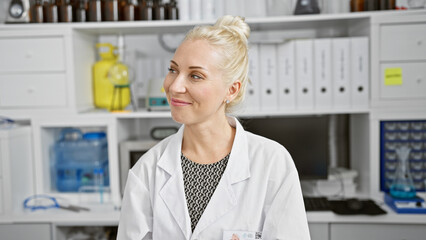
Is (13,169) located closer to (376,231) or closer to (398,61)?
(376,231)

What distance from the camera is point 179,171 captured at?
138cm

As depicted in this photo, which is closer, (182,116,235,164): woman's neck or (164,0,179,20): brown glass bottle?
(182,116,235,164): woman's neck

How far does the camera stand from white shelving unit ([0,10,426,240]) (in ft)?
6.71

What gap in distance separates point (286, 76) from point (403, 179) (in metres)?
0.76

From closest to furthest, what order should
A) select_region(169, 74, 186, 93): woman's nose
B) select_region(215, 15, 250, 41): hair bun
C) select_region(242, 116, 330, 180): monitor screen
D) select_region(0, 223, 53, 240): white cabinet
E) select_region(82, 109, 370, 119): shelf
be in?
select_region(169, 74, 186, 93): woman's nose < select_region(215, 15, 250, 41): hair bun < select_region(0, 223, 53, 240): white cabinet < select_region(82, 109, 370, 119): shelf < select_region(242, 116, 330, 180): monitor screen

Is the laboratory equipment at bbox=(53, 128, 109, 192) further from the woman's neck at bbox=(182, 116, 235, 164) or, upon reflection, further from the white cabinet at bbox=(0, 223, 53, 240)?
the woman's neck at bbox=(182, 116, 235, 164)

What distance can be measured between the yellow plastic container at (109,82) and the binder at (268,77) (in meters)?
0.74

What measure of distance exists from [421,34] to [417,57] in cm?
11

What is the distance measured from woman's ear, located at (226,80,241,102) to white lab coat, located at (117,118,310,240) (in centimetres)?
15

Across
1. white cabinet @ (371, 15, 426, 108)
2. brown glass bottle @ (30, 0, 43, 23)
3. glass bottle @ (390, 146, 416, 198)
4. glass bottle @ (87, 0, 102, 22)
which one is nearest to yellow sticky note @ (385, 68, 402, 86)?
white cabinet @ (371, 15, 426, 108)

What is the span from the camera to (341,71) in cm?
214

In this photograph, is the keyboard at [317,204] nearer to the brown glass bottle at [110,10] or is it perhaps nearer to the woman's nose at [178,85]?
the woman's nose at [178,85]

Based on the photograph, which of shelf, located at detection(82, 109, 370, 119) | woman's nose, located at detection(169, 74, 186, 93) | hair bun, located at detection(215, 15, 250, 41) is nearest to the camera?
A: woman's nose, located at detection(169, 74, 186, 93)

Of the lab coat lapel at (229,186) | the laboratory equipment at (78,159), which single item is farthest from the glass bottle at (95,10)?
the lab coat lapel at (229,186)
